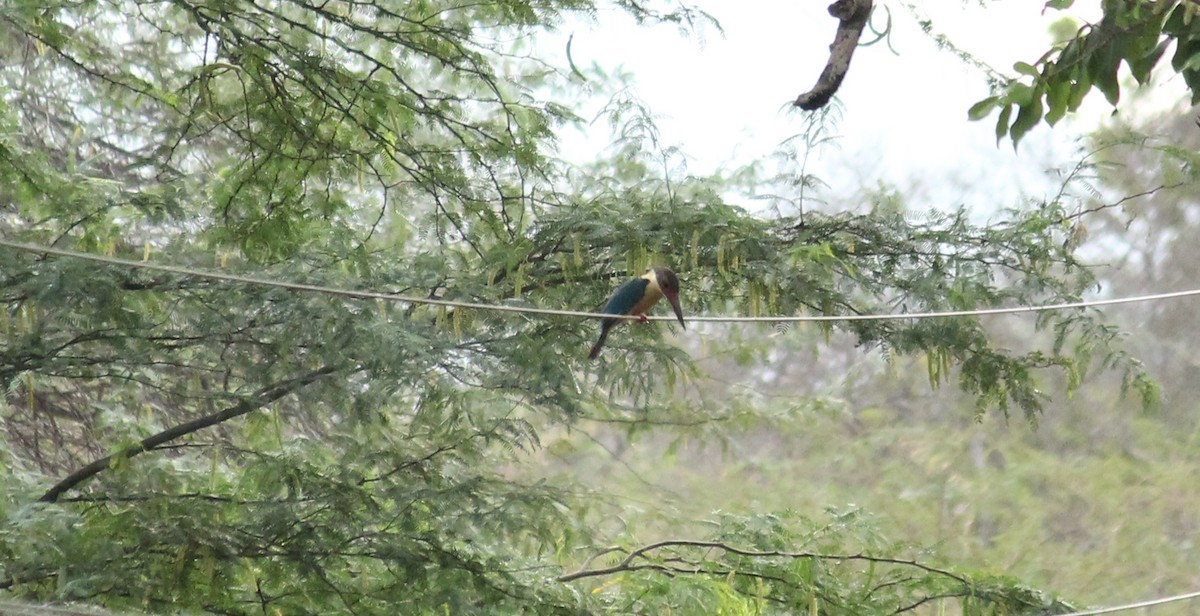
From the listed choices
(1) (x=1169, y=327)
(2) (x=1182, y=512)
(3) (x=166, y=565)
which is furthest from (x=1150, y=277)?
(3) (x=166, y=565)

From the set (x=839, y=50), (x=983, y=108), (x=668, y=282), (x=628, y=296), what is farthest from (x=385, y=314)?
(x=983, y=108)

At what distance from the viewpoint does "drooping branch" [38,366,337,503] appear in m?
3.12

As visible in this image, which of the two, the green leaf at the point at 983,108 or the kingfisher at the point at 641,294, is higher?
the green leaf at the point at 983,108

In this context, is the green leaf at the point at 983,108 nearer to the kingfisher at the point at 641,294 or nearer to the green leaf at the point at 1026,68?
the green leaf at the point at 1026,68

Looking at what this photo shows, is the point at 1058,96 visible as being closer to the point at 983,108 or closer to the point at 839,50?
the point at 983,108

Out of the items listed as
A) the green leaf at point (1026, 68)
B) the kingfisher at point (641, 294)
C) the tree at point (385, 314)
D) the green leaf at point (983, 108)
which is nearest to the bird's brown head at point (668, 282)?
the kingfisher at point (641, 294)

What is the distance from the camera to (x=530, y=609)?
133 inches

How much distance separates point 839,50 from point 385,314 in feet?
4.70

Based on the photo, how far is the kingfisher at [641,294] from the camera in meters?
2.86

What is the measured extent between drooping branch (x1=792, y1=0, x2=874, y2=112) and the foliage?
0.28m

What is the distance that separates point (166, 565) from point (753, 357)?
2.70 metres

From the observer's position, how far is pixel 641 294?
2914 mm

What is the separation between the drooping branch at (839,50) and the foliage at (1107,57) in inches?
11.1

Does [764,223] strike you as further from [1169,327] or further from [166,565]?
[1169,327]
